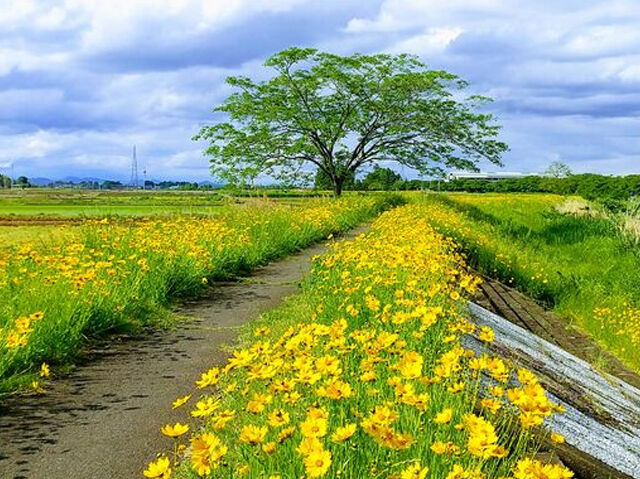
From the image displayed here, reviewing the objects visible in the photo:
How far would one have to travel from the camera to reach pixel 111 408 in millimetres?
4793

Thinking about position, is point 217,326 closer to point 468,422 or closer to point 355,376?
point 355,376

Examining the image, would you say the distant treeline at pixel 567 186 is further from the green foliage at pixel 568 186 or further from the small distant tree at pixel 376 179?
the small distant tree at pixel 376 179

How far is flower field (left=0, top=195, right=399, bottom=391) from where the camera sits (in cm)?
566

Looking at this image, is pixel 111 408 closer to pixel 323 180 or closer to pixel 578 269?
pixel 578 269

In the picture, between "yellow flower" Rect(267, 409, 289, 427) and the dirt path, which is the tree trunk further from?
"yellow flower" Rect(267, 409, 289, 427)

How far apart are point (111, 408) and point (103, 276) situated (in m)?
3.05

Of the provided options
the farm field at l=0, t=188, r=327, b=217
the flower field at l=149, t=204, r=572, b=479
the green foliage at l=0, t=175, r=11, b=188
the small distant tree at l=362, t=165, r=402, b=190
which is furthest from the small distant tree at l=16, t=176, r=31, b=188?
the flower field at l=149, t=204, r=572, b=479

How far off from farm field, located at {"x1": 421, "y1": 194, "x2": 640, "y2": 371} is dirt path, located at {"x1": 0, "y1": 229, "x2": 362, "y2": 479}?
6969 millimetres

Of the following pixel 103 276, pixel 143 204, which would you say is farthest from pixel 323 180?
pixel 103 276

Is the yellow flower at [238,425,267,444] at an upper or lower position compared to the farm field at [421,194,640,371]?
upper

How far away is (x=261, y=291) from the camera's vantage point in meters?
9.68

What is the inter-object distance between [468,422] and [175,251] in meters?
7.83

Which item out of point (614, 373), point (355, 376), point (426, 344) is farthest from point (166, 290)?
point (614, 373)

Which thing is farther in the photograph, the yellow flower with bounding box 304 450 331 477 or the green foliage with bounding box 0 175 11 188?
the green foliage with bounding box 0 175 11 188
